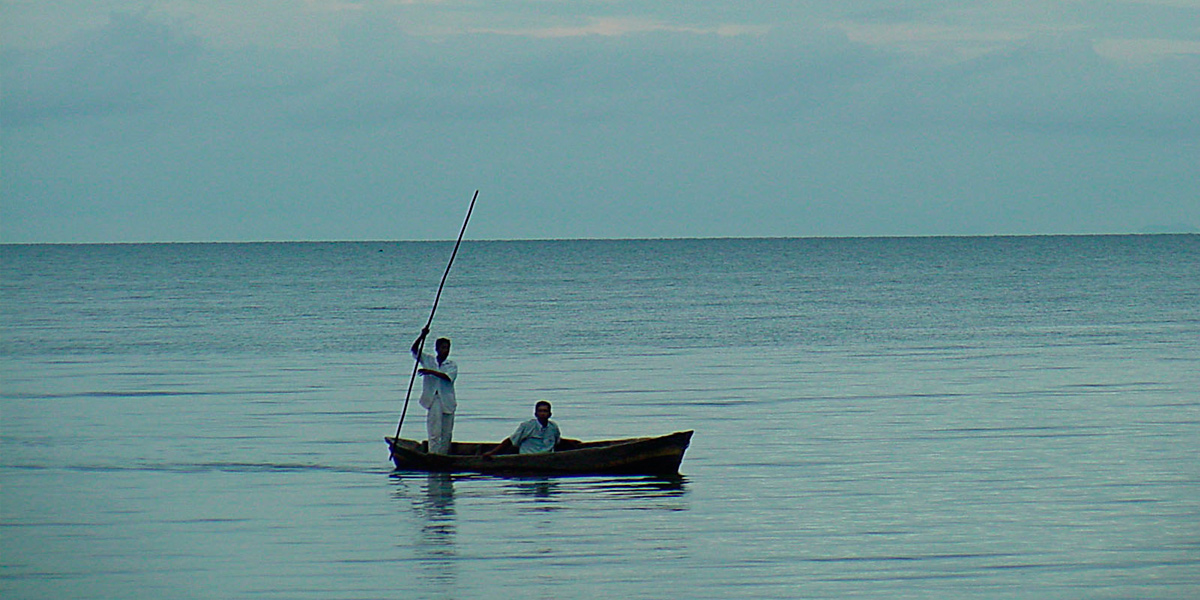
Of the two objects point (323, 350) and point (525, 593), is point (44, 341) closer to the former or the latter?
point (323, 350)

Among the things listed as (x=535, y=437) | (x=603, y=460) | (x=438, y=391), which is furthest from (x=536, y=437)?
(x=438, y=391)

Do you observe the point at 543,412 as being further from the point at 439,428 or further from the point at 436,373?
the point at 439,428

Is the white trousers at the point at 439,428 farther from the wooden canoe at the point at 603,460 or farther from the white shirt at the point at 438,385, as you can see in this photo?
the wooden canoe at the point at 603,460

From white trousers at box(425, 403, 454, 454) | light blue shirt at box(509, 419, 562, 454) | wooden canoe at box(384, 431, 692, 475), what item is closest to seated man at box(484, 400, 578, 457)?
light blue shirt at box(509, 419, 562, 454)

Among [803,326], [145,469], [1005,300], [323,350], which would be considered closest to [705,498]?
[145,469]

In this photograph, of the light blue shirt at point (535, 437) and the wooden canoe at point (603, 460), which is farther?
the light blue shirt at point (535, 437)

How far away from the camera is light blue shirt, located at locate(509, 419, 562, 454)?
1866 centimetres

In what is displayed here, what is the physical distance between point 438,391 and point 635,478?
251 cm

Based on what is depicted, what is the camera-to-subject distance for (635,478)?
18.3m

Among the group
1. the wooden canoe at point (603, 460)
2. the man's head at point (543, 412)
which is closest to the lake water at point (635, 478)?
the wooden canoe at point (603, 460)

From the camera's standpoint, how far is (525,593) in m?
12.0

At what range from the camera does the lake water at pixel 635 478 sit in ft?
42.2

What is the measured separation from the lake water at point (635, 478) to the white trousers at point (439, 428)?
561mm

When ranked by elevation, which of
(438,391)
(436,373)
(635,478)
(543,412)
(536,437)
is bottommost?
(635,478)
